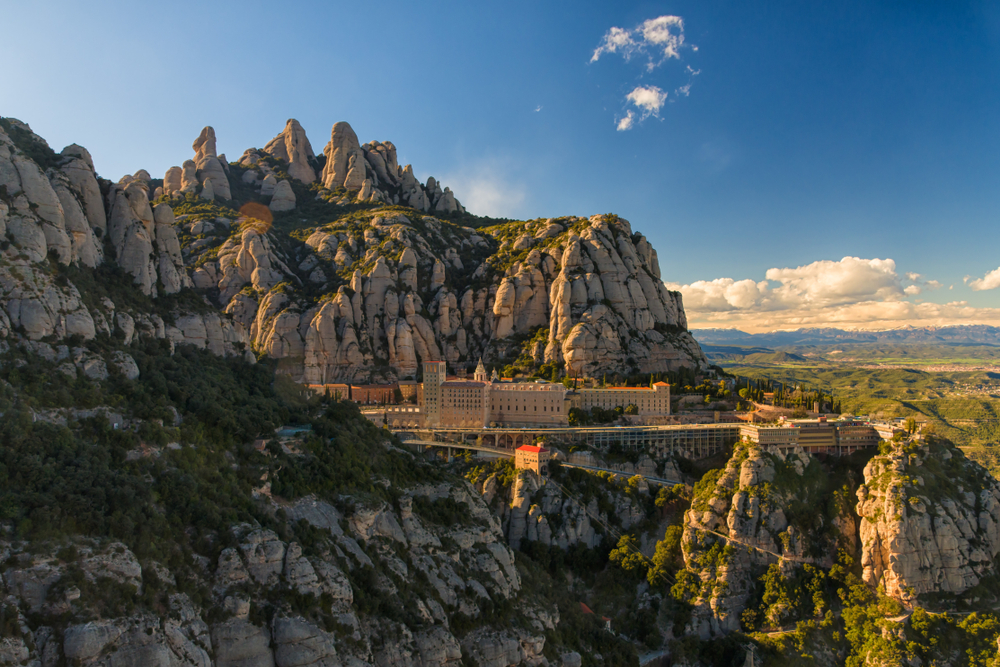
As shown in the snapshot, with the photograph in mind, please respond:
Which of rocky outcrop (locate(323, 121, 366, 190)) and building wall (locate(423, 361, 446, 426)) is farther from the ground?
rocky outcrop (locate(323, 121, 366, 190))

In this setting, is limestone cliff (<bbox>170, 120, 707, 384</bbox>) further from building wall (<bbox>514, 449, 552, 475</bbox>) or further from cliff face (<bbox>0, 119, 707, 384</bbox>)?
building wall (<bbox>514, 449, 552, 475</bbox>)

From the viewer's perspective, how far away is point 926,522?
64.0 metres

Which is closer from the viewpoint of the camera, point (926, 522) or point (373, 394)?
point (926, 522)

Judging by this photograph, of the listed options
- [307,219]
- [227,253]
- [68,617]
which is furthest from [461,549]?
[307,219]

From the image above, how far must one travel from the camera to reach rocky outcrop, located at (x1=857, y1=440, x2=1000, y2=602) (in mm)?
62906

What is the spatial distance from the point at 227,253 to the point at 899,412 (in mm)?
171470

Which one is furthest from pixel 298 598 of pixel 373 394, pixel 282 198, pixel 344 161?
pixel 344 161

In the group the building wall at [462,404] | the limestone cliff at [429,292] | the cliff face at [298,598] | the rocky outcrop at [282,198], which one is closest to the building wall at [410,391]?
the limestone cliff at [429,292]

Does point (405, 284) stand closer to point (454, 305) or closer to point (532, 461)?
point (454, 305)

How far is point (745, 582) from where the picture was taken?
221 feet

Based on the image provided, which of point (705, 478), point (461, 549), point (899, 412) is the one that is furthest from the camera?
point (899, 412)

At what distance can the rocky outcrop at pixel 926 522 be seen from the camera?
206ft

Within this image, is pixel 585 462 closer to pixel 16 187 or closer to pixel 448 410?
pixel 448 410

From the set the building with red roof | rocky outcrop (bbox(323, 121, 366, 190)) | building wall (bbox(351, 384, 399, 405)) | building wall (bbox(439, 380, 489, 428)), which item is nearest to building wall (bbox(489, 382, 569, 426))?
building wall (bbox(439, 380, 489, 428))
